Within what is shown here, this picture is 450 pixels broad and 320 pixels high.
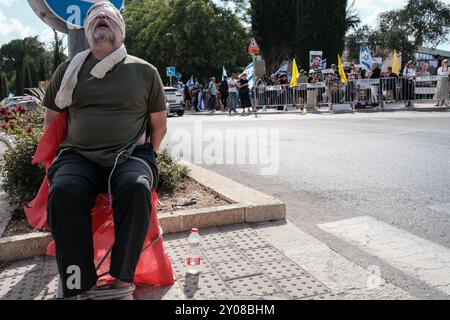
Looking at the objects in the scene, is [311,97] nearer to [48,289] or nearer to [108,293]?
[48,289]

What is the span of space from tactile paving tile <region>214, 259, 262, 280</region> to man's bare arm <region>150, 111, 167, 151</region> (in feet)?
3.16

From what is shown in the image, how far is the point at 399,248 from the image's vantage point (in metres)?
3.73

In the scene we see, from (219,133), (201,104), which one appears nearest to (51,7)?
(219,133)

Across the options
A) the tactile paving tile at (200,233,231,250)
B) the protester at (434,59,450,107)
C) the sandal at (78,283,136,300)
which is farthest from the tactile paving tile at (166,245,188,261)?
the protester at (434,59,450,107)

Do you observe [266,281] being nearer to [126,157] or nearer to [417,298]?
[417,298]

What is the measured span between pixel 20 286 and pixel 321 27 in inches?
1464

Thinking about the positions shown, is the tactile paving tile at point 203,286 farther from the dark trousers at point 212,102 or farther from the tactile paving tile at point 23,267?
the dark trousers at point 212,102

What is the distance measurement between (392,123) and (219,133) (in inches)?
183

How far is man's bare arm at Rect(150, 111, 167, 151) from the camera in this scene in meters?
3.23

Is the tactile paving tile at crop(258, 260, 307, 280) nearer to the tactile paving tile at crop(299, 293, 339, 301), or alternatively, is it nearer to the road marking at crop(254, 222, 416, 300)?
the road marking at crop(254, 222, 416, 300)

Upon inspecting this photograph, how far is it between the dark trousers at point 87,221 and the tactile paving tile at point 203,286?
43 cm

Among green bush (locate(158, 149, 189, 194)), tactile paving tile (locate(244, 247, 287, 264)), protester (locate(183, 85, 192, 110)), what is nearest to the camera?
tactile paving tile (locate(244, 247, 287, 264))

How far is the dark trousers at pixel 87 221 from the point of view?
2605 mm

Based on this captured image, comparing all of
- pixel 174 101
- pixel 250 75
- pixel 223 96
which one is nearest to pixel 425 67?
pixel 250 75
